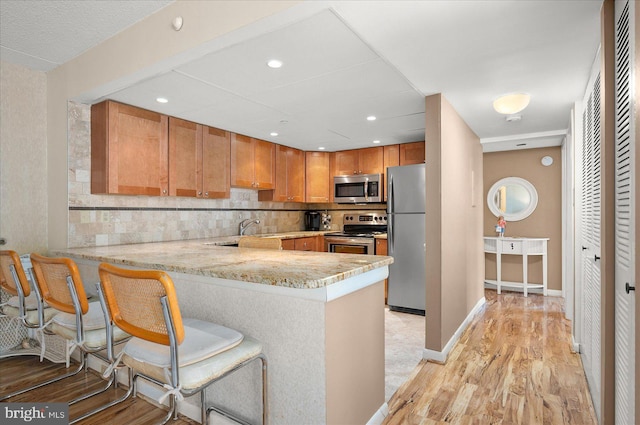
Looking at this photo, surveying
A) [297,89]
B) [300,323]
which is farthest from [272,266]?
[297,89]

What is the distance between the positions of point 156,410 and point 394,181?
3191 millimetres

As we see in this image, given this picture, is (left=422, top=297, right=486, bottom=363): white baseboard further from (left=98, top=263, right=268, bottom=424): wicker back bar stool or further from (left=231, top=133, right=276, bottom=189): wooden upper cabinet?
(left=231, top=133, right=276, bottom=189): wooden upper cabinet

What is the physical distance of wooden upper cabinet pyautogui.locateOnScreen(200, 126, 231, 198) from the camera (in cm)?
383

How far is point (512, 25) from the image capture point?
5.94 feet

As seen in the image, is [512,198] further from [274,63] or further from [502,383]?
[274,63]

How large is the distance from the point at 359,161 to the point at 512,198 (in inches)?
92.2

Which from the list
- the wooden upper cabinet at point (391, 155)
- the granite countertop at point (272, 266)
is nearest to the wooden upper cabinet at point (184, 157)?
the granite countertop at point (272, 266)

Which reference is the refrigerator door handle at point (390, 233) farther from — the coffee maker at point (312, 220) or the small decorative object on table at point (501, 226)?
the small decorative object on table at point (501, 226)

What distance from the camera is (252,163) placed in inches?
175

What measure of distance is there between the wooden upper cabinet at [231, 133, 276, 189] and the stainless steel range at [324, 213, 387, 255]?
3.78 feet

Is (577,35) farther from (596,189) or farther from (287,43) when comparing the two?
(287,43)

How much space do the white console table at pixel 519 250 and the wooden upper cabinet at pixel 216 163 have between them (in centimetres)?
377

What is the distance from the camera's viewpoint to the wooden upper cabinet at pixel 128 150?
2.93 m

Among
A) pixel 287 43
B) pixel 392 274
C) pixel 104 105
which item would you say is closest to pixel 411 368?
pixel 392 274
